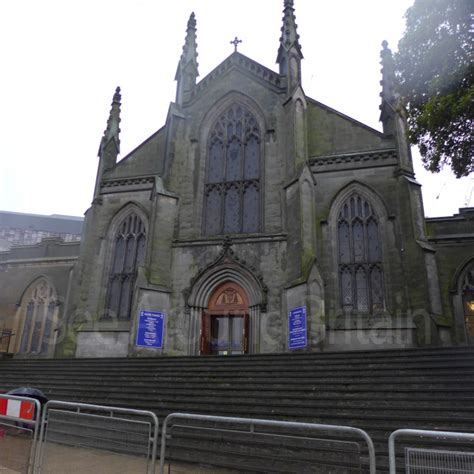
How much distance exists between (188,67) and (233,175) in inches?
255

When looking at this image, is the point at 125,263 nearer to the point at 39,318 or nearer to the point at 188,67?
the point at 39,318

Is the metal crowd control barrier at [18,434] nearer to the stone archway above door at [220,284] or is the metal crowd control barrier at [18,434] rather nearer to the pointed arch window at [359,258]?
the stone archway above door at [220,284]

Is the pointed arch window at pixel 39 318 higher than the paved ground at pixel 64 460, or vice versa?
the pointed arch window at pixel 39 318

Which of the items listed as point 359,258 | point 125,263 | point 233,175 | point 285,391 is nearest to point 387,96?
point 359,258

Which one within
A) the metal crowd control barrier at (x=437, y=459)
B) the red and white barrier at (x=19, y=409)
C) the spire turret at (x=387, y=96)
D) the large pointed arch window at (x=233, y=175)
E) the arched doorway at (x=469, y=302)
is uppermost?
the spire turret at (x=387, y=96)

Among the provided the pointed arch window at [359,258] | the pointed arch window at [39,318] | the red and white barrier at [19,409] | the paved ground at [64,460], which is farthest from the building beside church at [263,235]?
the red and white barrier at [19,409]

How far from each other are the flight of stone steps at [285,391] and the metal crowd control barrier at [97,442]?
380mm

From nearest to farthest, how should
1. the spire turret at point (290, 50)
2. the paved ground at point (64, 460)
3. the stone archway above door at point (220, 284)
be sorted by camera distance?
1. the paved ground at point (64, 460)
2. the stone archway above door at point (220, 284)
3. the spire turret at point (290, 50)

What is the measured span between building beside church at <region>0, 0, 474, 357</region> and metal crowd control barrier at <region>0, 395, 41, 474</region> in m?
10.0

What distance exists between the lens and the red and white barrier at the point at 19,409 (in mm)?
5477

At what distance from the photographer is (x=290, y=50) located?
19609 mm

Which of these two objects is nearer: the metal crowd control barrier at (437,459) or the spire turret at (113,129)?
the metal crowd control barrier at (437,459)

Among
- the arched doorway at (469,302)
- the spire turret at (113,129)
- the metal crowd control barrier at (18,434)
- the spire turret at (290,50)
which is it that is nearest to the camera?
the metal crowd control barrier at (18,434)

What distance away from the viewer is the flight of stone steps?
4.48 m
